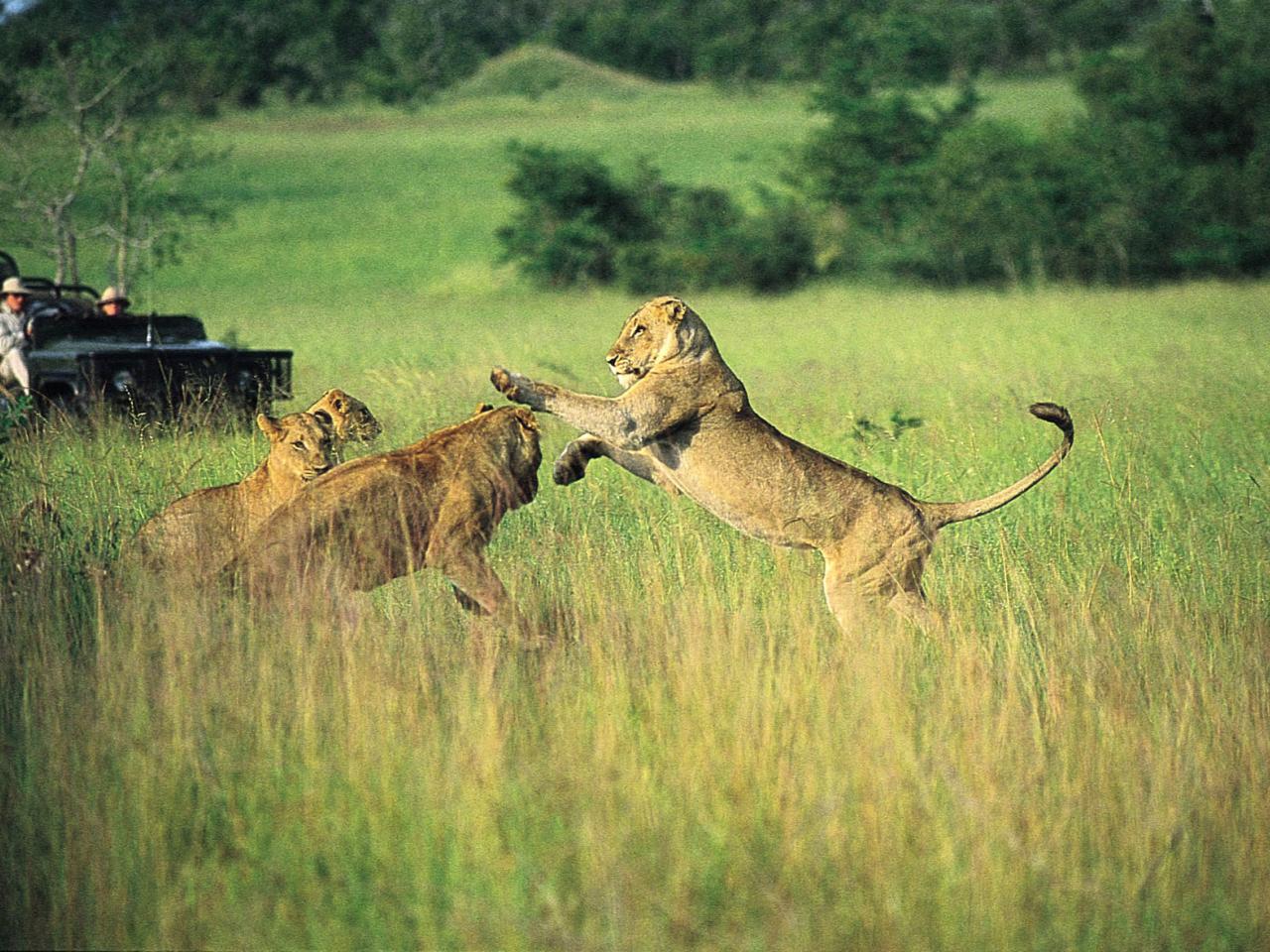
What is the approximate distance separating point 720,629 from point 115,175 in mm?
24254

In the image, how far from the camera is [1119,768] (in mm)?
4496

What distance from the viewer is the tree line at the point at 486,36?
71438 mm

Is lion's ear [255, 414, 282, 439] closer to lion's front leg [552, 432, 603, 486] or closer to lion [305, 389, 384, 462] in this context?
lion [305, 389, 384, 462]

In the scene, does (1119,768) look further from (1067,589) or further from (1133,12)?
(1133,12)

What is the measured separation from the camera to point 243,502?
624 centimetres

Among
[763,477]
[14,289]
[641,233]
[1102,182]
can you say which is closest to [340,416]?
[763,477]

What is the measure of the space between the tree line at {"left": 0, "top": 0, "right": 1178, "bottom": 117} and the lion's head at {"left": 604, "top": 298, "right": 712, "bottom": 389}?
187ft

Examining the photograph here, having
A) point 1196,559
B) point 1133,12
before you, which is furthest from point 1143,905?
point 1133,12

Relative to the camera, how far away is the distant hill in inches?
3014

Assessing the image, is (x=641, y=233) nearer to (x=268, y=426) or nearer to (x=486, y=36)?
(x=268, y=426)

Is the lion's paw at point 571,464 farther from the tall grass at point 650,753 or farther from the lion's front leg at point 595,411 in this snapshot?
the tall grass at point 650,753

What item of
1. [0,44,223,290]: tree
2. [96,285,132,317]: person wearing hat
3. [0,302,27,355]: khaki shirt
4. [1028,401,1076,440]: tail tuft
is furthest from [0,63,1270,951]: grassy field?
[0,44,223,290]: tree

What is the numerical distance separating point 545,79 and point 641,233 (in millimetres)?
40455

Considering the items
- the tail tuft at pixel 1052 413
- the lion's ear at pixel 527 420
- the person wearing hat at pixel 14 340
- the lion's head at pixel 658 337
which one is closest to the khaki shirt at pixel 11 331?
the person wearing hat at pixel 14 340
